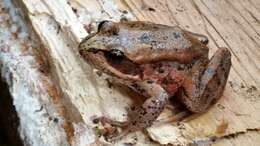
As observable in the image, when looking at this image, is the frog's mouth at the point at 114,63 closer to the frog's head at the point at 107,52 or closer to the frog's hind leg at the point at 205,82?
the frog's head at the point at 107,52

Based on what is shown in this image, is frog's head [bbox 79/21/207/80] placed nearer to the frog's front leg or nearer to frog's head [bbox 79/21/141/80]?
frog's head [bbox 79/21/141/80]

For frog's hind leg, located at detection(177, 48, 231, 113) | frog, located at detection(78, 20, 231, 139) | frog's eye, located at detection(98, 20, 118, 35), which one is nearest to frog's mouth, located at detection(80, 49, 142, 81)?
frog, located at detection(78, 20, 231, 139)

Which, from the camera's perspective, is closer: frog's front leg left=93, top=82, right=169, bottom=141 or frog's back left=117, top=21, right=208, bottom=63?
frog's front leg left=93, top=82, right=169, bottom=141

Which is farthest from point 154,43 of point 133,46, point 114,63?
point 114,63

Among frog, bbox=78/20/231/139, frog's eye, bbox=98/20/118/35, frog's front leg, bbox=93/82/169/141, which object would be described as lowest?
frog's front leg, bbox=93/82/169/141

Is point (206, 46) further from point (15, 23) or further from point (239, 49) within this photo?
point (15, 23)

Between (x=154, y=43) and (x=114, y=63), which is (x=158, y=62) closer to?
(x=154, y=43)

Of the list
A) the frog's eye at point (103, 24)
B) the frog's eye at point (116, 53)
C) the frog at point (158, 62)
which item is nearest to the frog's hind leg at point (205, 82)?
the frog at point (158, 62)

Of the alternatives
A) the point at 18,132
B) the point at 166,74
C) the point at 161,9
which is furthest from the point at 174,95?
the point at 18,132
